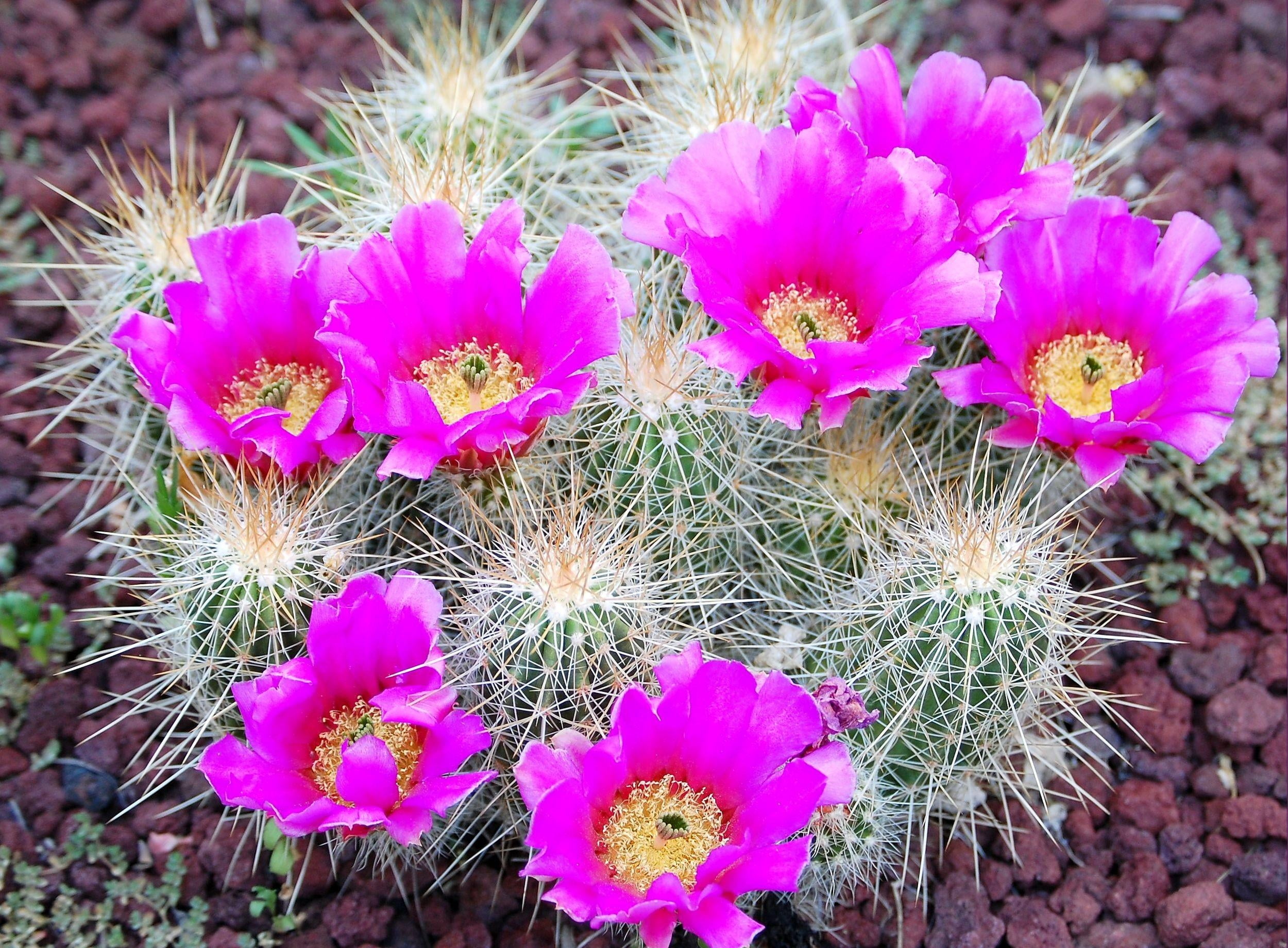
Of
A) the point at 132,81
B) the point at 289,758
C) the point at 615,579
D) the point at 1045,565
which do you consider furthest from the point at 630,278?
the point at 132,81

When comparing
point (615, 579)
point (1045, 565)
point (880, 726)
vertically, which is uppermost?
point (615, 579)

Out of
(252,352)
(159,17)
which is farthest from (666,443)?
(159,17)

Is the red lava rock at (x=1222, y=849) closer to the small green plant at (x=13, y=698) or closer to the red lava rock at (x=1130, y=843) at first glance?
the red lava rock at (x=1130, y=843)

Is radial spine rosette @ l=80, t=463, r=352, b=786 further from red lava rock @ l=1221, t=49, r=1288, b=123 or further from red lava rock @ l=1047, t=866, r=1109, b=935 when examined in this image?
red lava rock @ l=1221, t=49, r=1288, b=123

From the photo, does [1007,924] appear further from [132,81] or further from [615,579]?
[132,81]

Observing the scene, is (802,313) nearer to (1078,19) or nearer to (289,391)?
(289,391)

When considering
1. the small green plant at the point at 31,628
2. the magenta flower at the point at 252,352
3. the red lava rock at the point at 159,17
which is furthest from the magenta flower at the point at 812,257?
the red lava rock at the point at 159,17

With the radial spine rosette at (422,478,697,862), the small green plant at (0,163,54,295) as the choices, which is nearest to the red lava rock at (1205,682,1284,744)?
the radial spine rosette at (422,478,697,862)
